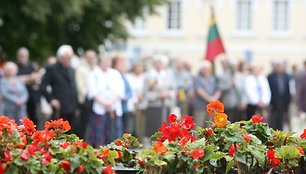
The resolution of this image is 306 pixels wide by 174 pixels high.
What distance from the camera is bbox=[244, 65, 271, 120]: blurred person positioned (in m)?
22.9

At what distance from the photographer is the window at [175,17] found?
62.8 meters

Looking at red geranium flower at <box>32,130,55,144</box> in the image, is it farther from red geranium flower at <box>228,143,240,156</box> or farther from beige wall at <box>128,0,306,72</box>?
beige wall at <box>128,0,306,72</box>

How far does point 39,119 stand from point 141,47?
40.0 meters

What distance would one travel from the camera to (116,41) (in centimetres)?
2841

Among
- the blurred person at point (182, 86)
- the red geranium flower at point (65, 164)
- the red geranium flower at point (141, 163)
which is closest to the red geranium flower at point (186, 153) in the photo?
the red geranium flower at point (141, 163)

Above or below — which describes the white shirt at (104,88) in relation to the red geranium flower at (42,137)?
above

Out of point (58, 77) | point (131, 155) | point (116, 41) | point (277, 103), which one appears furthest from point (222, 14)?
point (131, 155)

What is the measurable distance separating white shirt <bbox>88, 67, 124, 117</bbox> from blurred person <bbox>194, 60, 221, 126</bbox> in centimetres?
518

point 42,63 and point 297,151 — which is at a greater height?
point 42,63

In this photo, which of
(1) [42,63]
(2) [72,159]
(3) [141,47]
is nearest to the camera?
(2) [72,159]

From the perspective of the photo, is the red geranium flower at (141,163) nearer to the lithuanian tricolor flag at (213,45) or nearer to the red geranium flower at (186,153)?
the red geranium flower at (186,153)

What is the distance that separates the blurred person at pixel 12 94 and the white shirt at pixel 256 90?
20.2 ft

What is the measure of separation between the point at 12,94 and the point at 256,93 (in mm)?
6501

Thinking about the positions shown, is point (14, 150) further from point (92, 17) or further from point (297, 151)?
point (92, 17)
